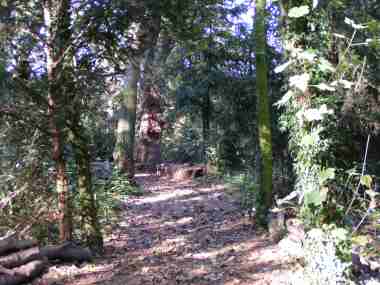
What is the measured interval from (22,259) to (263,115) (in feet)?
14.1

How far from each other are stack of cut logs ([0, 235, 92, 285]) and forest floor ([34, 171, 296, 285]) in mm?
177

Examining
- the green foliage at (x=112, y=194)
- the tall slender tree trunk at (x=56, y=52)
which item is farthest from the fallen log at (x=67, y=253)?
the green foliage at (x=112, y=194)

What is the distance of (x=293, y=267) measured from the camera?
5457 millimetres

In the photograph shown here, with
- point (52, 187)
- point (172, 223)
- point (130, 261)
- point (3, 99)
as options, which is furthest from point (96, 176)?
point (3, 99)

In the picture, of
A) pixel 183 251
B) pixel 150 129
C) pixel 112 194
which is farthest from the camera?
pixel 150 129

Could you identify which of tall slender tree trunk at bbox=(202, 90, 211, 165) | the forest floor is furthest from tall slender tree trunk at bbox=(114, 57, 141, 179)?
tall slender tree trunk at bbox=(202, 90, 211, 165)

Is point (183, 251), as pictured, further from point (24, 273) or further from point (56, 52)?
point (56, 52)

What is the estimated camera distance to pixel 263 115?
24.1 ft

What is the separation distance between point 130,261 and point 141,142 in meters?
10.7

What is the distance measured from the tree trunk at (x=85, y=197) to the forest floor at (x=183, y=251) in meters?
0.31

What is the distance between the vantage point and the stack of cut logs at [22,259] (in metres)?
4.70

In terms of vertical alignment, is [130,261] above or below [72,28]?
below

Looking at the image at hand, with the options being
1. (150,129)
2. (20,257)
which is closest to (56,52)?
(20,257)

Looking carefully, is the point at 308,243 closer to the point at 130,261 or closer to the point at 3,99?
the point at 130,261
